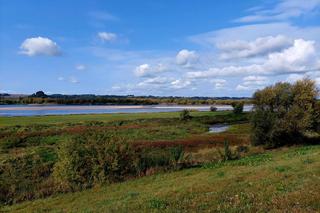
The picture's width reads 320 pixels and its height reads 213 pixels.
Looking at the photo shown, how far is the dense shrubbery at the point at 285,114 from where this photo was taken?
36.0m

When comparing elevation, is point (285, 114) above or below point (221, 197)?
above

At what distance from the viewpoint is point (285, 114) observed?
36875 millimetres

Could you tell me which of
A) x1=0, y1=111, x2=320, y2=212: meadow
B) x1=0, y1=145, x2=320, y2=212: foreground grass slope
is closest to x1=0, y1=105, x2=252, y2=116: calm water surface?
x1=0, y1=111, x2=320, y2=212: meadow

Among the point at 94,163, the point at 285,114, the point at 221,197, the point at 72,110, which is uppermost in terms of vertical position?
the point at 285,114

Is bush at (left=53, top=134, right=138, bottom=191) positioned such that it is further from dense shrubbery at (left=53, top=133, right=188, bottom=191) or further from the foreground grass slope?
the foreground grass slope

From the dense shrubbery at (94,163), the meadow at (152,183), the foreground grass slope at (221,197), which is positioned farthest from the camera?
the dense shrubbery at (94,163)

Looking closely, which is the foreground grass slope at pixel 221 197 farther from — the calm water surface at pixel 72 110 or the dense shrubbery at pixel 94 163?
the calm water surface at pixel 72 110

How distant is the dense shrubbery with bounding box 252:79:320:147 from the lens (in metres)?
36.0

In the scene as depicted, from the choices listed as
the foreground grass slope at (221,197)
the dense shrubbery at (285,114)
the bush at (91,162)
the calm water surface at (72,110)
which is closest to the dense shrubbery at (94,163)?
the bush at (91,162)

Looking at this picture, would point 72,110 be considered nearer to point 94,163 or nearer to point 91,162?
point 91,162

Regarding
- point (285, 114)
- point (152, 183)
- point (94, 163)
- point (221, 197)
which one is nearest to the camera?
point (221, 197)

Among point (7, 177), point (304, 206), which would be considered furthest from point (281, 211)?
point (7, 177)

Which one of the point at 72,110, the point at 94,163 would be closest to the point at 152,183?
the point at 94,163

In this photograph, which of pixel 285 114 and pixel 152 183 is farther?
pixel 285 114
